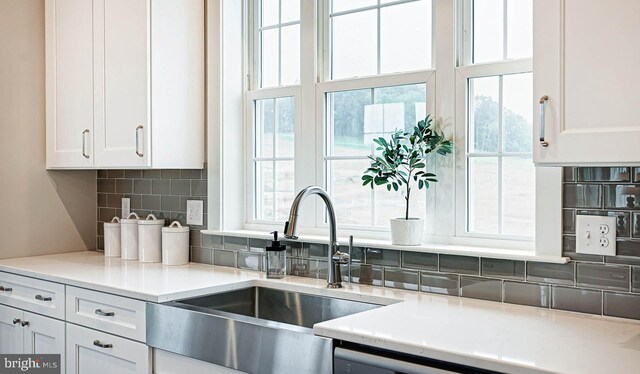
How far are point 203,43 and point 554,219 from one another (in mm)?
1870

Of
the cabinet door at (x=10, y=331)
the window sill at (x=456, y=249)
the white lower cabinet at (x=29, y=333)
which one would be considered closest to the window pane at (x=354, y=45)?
the window sill at (x=456, y=249)

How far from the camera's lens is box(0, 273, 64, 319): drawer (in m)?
2.70

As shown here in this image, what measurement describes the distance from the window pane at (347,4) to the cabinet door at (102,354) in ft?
5.23

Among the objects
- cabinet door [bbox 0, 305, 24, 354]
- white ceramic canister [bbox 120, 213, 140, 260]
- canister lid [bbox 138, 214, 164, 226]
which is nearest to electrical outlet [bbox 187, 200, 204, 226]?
canister lid [bbox 138, 214, 164, 226]

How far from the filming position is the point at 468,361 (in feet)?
4.85

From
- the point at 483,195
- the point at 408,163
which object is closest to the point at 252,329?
the point at 408,163

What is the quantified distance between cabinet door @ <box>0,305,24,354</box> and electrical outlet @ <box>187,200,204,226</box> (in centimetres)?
88

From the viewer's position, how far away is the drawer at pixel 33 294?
106 inches

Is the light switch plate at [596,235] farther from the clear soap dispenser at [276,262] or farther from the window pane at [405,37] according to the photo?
the clear soap dispenser at [276,262]

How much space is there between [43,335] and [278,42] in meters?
1.70

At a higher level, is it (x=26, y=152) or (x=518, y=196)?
(x=26, y=152)

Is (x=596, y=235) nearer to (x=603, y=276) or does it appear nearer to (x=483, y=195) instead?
(x=603, y=276)

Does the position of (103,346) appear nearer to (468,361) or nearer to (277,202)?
(277,202)

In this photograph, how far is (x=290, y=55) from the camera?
294cm
